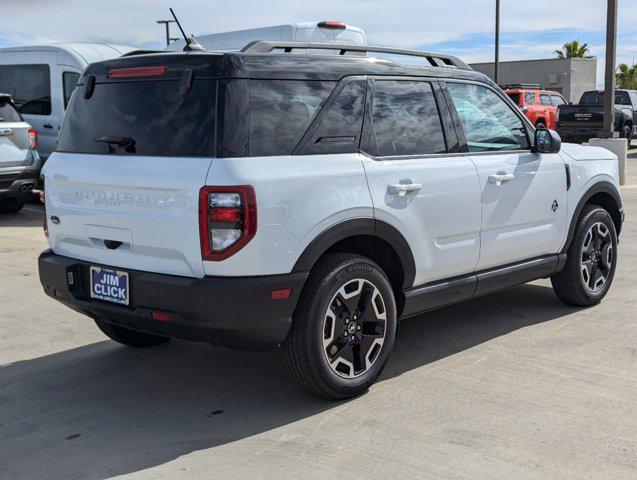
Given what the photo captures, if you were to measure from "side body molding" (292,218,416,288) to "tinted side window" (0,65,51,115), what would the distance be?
9920mm

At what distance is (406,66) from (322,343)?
178cm

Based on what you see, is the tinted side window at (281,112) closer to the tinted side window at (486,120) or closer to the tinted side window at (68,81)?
the tinted side window at (486,120)

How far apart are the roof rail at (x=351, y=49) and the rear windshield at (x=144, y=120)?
44cm

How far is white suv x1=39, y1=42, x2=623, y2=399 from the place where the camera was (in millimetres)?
3877

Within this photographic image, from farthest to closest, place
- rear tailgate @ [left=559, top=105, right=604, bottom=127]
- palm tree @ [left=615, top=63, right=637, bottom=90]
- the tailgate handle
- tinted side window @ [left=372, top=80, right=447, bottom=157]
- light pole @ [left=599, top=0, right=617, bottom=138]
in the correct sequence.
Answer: palm tree @ [left=615, top=63, right=637, bottom=90] < rear tailgate @ [left=559, top=105, right=604, bottom=127] < light pole @ [left=599, top=0, right=617, bottom=138] < tinted side window @ [left=372, top=80, right=447, bottom=157] < the tailgate handle

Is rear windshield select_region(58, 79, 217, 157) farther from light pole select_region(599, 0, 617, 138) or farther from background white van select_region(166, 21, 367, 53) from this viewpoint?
light pole select_region(599, 0, 617, 138)

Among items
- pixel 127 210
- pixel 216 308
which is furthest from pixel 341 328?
pixel 127 210

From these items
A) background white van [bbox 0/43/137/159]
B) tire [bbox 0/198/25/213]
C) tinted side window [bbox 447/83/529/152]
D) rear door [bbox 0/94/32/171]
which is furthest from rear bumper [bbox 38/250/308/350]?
background white van [bbox 0/43/137/159]

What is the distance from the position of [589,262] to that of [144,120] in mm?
3590

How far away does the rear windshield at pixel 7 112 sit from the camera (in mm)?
10945

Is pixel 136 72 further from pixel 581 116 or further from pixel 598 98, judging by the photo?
pixel 598 98

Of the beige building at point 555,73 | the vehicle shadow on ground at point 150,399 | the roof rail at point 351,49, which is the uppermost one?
the beige building at point 555,73

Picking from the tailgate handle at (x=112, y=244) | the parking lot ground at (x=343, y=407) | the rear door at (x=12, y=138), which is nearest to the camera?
the parking lot ground at (x=343, y=407)

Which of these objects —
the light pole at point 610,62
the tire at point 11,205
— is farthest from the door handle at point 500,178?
the light pole at point 610,62
